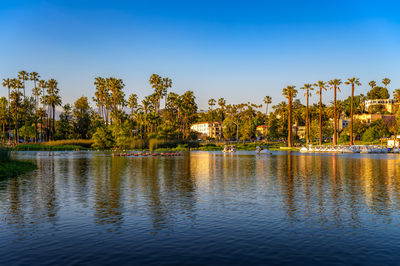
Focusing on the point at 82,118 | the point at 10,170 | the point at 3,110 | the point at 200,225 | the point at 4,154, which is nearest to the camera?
the point at 200,225

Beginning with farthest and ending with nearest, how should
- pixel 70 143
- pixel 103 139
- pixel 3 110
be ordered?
pixel 3 110
pixel 70 143
pixel 103 139

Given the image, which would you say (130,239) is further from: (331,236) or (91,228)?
(331,236)

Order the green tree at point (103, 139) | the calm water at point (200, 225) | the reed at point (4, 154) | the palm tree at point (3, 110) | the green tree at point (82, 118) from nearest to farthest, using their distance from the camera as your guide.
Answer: the calm water at point (200, 225) → the reed at point (4, 154) → the green tree at point (103, 139) → the palm tree at point (3, 110) → the green tree at point (82, 118)

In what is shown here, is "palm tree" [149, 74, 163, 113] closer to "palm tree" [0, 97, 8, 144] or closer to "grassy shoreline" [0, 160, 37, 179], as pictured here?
"palm tree" [0, 97, 8, 144]

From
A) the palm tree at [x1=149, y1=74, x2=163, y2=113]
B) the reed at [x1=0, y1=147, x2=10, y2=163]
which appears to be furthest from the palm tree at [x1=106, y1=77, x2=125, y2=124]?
the reed at [x1=0, y1=147, x2=10, y2=163]

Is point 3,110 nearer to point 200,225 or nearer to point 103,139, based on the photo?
point 103,139

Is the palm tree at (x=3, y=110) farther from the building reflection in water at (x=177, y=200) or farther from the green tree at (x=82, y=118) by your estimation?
the building reflection in water at (x=177, y=200)

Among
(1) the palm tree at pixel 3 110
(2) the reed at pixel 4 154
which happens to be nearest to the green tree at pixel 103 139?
(1) the palm tree at pixel 3 110

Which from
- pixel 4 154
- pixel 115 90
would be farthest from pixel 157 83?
pixel 4 154

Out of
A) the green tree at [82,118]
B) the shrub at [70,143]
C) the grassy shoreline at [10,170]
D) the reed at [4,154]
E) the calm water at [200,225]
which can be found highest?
the green tree at [82,118]

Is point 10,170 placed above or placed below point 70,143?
below

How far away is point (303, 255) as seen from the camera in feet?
42.0

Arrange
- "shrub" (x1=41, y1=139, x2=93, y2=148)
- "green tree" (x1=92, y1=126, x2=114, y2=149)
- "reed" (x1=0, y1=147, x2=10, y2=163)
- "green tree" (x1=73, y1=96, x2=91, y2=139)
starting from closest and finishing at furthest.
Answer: "reed" (x1=0, y1=147, x2=10, y2=163), "green tree" (x1=92, y1=126, x2=114, y2=149), "shrub" (x1=41, y1=139, x2=93, y2=148), "green tree" (x1=73, y1=96, x2=91, y2=139)

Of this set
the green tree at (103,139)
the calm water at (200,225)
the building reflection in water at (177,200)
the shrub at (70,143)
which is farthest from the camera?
the shrub at (70,143)
